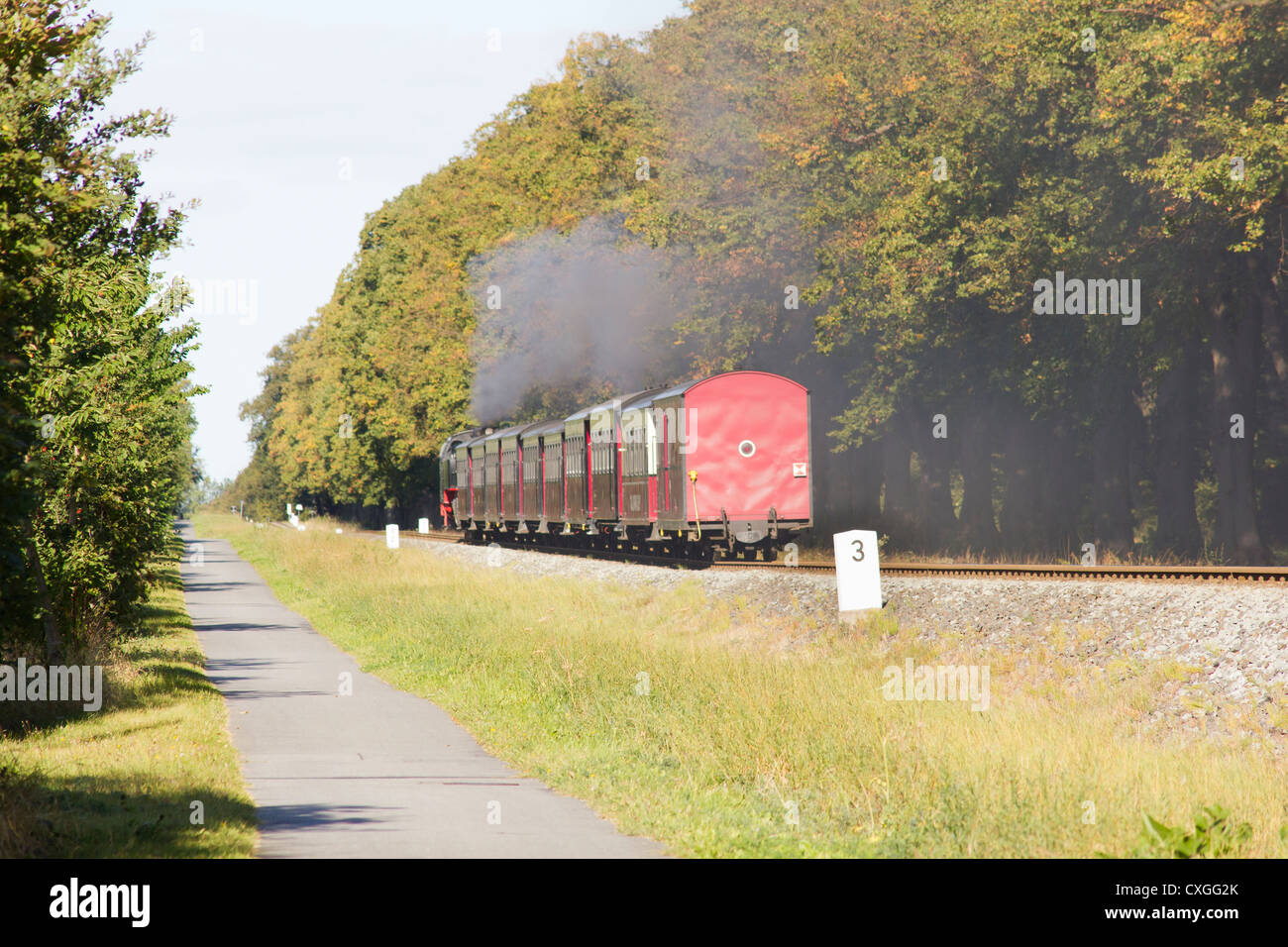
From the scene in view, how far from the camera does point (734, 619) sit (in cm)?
2125

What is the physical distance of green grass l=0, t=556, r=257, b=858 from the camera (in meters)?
8.29

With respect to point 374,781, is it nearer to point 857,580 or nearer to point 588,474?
point 857,580

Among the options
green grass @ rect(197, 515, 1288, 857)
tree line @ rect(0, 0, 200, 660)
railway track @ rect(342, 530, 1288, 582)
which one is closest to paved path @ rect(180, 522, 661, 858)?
green grass @ rect(197, 515, 1288, 857)

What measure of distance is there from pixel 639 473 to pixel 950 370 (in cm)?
1176

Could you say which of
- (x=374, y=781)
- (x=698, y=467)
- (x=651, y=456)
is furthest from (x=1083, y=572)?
(x=374, y=781)

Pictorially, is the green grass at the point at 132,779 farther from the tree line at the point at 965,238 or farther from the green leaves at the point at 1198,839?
the tree line at the point at 965,238

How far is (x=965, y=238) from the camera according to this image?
33781 millimetres

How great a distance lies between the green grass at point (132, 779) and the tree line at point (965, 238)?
19.4m

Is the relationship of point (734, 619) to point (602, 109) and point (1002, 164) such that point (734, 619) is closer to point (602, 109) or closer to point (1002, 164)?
point (1002, 164)

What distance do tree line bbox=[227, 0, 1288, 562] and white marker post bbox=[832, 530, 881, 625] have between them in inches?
432

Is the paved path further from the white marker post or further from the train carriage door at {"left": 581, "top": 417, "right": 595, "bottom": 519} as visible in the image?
the train carriage door at {"left": 581, "top": 417, "right": 595, "bottom": 519}

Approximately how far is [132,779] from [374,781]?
1.74 m

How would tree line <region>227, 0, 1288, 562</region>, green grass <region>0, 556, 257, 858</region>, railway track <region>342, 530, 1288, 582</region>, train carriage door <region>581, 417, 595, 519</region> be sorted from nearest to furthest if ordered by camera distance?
green grass <region>0, 556, 257, 858</region> < railway track <region>342, 530, 1288, 582</region> < tree line <region>227, 0, 1288, 562</region> < train carriage door <region>581, 417, 595, 519</region>
